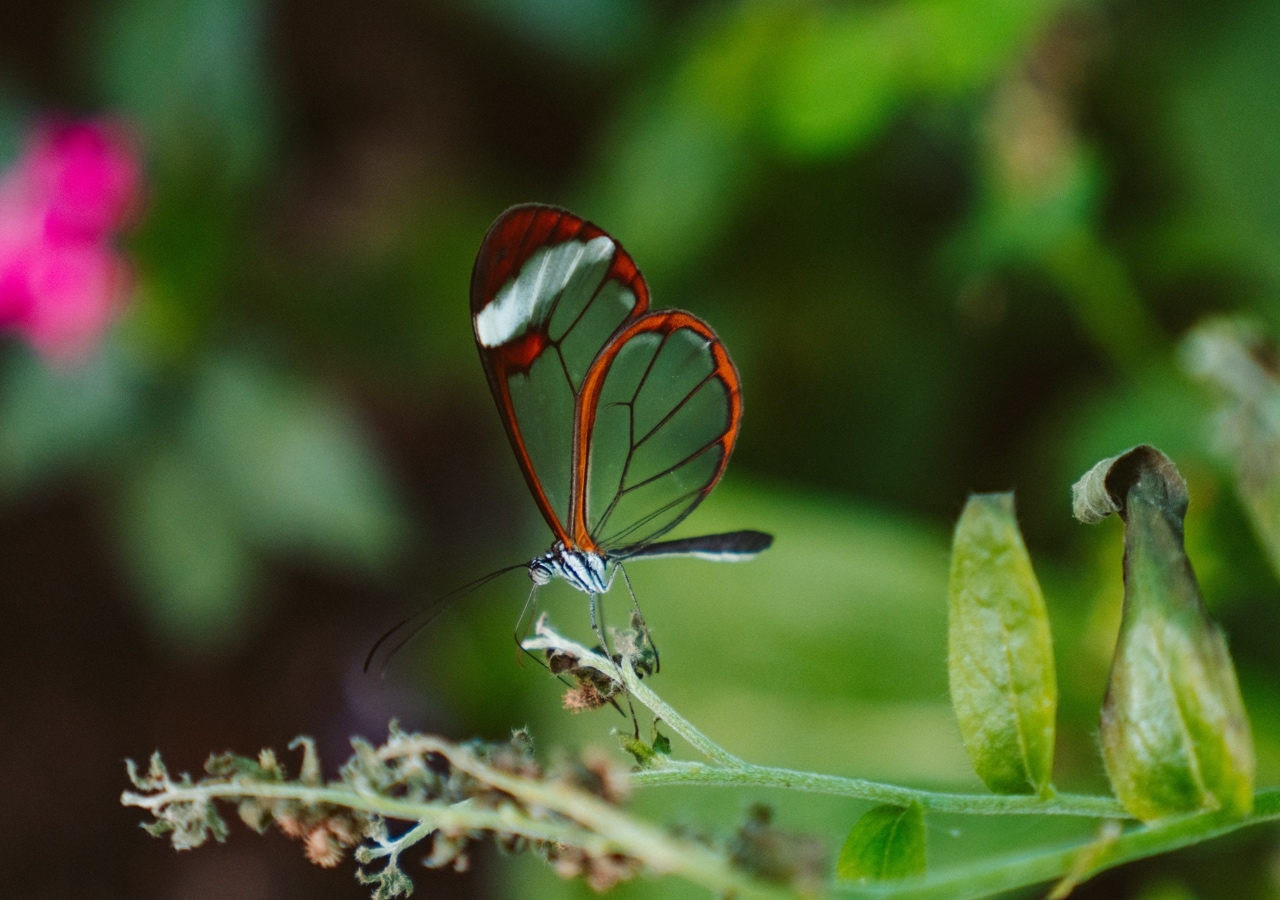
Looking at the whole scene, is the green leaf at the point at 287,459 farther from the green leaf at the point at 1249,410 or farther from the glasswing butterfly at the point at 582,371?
the green leaf at the point at 1249,410

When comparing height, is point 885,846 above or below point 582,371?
below

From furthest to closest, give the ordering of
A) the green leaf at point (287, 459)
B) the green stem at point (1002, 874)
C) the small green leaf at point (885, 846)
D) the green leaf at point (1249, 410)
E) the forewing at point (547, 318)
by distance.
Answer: the green leaf at point (287, 459)
the green leaf at point (1249, 410)
the forewing at point (547, 318)
the small green leaf at point (885, 846)
the green stem at point (1002, 874)

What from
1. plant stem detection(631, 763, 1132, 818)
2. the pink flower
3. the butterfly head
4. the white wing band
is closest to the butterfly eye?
the butterfly head

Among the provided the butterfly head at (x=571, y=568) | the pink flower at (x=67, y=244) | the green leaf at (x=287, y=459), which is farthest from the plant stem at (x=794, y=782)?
the pink flower at (x=67, y=244)

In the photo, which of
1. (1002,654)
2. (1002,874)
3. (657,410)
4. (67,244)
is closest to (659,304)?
(657,410)

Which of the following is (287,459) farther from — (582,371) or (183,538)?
(582,371)

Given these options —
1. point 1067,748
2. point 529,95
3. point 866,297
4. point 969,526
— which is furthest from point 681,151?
point 969,526

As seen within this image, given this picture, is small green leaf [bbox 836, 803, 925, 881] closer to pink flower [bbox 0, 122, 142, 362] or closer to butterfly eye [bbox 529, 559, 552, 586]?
butterfly eye [bbox 529, 559, 552, 586]
